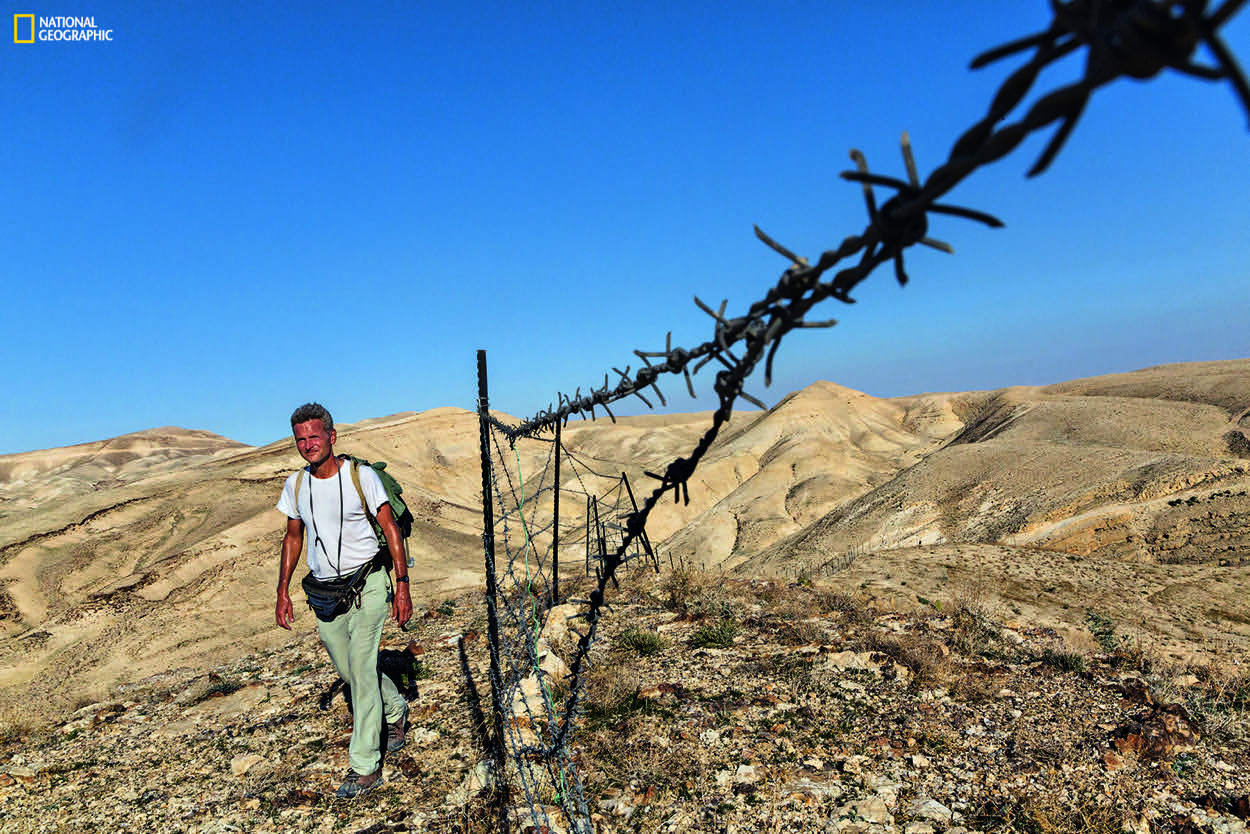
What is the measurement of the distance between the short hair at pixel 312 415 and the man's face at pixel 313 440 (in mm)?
20

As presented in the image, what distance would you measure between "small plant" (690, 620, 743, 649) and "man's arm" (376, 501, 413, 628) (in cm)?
327

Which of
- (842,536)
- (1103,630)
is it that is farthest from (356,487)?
(842,536)

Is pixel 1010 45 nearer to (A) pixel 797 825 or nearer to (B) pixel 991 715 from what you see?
(A) pixel 797 825

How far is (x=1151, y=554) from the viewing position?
537 inches

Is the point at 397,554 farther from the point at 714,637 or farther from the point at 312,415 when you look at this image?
the point at 714,637

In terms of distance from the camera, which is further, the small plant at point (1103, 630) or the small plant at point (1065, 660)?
the small plant at point (1103, 630)

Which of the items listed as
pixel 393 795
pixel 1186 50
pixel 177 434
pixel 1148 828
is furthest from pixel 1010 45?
pixel 177 434

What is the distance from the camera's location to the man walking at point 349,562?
13.8 ft

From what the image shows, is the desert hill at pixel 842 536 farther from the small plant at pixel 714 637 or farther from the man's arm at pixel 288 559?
the man's arm at pixel 288 559

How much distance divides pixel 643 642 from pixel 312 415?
388 centimetres

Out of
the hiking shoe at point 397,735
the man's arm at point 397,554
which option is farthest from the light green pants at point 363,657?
the hiking shoe at point 397,735

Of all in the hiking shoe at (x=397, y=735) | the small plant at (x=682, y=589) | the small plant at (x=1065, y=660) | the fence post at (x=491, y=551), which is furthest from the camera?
the small plant at (x=682, y=589)

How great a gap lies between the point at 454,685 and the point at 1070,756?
4.95 metres

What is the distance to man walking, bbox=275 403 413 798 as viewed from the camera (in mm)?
4211
